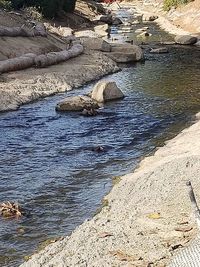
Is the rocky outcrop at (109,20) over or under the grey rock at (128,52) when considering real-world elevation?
over

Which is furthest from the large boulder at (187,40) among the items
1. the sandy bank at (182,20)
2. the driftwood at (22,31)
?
the driftwood at (22,31)

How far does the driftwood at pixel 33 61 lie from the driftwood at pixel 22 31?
164 inches

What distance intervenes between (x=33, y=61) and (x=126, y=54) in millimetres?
11360

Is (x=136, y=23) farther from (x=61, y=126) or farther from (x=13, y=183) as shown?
(x=13, y=183)

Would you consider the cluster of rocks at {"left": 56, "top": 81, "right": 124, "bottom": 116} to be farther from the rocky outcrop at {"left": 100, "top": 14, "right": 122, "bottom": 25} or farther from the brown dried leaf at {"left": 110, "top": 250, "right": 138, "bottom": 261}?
the rocky outcrop at {"left": 100, "top": 14, "right": 122, "bottom": 25}

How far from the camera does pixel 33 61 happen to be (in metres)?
40.4

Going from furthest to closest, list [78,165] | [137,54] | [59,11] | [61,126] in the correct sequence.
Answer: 1. [59,11]
2. [137,54]
3. [61,126]
4. [78,165]

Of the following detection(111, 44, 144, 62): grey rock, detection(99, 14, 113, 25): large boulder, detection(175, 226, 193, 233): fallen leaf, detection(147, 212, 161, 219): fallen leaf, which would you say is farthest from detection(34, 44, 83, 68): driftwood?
detection(99, 14, 113, 25): large boulder

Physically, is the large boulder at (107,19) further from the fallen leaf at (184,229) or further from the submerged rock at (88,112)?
the fallen leaf at (184,229)

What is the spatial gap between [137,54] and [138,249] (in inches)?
1454

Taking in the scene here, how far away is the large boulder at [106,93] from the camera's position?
33062mm

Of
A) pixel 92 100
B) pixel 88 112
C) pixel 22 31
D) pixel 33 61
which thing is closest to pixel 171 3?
pixel 22 31

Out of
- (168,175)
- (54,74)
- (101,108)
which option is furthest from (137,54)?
(168,175)

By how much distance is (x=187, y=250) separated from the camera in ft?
37.4
